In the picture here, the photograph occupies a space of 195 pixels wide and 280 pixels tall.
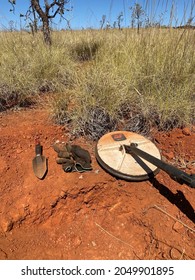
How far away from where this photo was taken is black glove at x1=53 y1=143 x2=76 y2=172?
1.90 meters

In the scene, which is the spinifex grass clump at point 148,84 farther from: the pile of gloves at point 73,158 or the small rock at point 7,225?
the small rock at point 7,225

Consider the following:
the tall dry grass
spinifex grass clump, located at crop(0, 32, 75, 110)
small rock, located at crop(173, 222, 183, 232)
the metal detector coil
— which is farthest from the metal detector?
spinifex grass clump, located at crop(0, 32, 75, 110)

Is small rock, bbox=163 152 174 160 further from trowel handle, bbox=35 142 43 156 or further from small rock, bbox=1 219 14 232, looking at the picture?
small rock, bbox=1 219 14 232

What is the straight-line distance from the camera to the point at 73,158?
78.9 inches

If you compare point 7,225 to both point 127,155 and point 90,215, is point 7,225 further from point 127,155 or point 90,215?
point 127,155

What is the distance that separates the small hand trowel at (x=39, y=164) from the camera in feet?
6.09

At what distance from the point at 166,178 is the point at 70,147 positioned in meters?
0.83

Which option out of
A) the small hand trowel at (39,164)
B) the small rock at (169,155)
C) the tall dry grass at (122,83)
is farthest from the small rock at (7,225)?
the small rock at (169,155)

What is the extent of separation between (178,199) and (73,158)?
0.89 metres

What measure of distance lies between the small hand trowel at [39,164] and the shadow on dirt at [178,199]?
2.81 ft

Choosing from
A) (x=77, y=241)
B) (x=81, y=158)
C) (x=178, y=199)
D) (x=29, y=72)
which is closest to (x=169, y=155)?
(x=178, y=199)

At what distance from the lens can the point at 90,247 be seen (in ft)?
5.35

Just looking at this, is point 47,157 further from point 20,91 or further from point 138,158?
point 20,91

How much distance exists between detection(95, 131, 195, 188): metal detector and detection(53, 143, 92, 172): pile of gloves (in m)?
0.11
